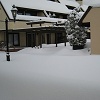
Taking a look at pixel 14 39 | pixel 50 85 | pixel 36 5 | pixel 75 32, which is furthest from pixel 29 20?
pixel 50 85

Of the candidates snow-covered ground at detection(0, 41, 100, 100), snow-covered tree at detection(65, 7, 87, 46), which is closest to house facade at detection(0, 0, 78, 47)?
snow-covered tree at detection(65, 7, 87, 46)

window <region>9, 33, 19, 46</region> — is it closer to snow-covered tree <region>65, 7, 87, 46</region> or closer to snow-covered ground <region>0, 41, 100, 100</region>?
snow-covered tree <region>65, 7, 87, 46</region>

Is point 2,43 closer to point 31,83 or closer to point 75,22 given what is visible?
point 75,22

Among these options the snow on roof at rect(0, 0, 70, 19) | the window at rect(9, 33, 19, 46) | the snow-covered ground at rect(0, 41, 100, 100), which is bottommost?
the snow-covered ground at rect(0, 41, 100, 100)

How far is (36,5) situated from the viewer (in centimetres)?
3616

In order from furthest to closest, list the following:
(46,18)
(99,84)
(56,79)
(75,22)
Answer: (46,18), (75,22), (56,79), (99,84)

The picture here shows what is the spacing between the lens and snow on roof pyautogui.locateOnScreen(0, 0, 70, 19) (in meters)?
32.2

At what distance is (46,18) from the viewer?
3406cm

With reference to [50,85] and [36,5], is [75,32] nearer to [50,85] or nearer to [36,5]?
[50,85]

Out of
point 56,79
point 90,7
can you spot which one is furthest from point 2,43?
point 56,79

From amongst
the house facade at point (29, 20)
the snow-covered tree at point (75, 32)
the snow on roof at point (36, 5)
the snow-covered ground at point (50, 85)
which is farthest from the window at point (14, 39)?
the snow-covered ground at point (50, 85)

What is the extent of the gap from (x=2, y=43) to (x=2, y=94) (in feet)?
75.8

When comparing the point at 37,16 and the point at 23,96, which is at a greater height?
the point at 37,16

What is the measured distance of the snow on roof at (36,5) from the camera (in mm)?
32156
